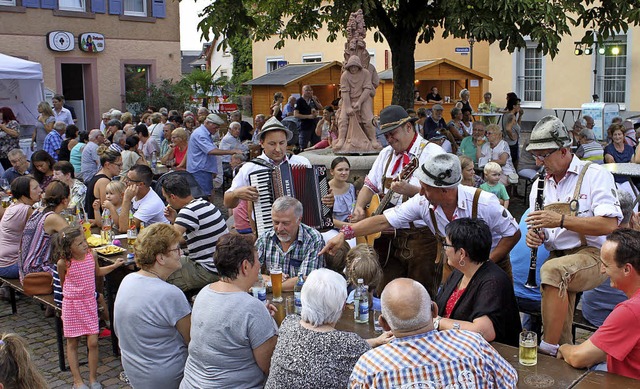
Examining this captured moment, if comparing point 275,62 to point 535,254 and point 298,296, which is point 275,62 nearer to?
point 298,296

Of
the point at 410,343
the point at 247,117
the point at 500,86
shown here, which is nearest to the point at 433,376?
the point at 410,343

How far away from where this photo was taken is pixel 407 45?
1371cm

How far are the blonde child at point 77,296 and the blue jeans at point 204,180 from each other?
502 cm

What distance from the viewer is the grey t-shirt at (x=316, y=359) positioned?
349cm

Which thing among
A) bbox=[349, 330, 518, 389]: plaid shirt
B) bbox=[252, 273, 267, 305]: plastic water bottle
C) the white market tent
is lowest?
bbox=[252, 273, 267, 305]: plastic water bottle

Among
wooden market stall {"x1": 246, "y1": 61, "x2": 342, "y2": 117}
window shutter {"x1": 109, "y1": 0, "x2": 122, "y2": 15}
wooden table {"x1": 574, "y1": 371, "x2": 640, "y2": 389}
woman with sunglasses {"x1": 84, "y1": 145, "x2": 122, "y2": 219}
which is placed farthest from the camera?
window shutter {"x1": 109, "y1": 0, "x2": 122, "y2": 15}

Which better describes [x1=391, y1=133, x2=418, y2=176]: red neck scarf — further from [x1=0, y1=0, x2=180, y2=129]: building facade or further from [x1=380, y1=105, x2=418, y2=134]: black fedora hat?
[x1=0, y1=0, x2=180, y2=129]: building facade

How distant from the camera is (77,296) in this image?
5.97m

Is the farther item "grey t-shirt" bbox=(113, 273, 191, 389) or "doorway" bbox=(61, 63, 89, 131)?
"doorway" bbox=(61, 63, 89, 131)

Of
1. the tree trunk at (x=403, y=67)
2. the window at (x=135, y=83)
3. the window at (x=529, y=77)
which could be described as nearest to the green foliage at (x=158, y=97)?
the window at (x=135, y=83)

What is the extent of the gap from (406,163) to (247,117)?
85.6 ft

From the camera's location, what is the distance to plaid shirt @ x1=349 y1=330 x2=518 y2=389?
3.00 metres

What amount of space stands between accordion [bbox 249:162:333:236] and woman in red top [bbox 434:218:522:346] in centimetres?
219

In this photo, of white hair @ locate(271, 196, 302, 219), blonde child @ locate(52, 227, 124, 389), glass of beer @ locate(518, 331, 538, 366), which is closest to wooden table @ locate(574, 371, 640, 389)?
glass of beer @ locate(518, 331, 538, 366)
